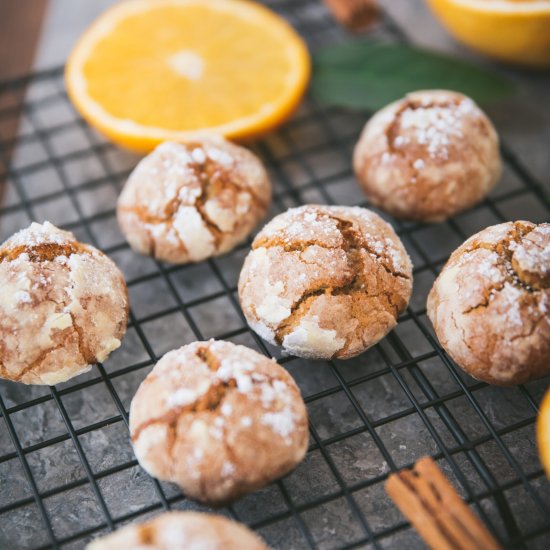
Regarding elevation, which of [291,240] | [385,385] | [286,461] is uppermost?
[291,240]

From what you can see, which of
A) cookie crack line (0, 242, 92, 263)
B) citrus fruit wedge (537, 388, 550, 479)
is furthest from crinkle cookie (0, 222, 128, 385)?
citrus fruit wedge (537, 388, 550, 479)

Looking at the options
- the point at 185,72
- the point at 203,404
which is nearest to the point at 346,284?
the point at 203,404

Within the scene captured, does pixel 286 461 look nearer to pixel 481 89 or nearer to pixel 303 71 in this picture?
pixel 303 71

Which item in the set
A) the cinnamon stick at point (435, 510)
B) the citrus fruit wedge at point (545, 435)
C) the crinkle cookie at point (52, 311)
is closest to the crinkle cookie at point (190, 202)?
the crinkle cookie at point (52, 311)

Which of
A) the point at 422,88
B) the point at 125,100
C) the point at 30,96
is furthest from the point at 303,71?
the point at 30,96

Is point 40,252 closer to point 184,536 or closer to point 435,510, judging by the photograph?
point 184,536

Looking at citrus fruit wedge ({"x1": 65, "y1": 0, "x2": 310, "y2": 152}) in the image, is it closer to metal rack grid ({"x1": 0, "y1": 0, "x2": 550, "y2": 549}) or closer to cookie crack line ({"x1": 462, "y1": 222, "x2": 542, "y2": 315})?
metal rack grid ({"x1": 0, "y1": 0, "x2": 550, "y2": 549})
